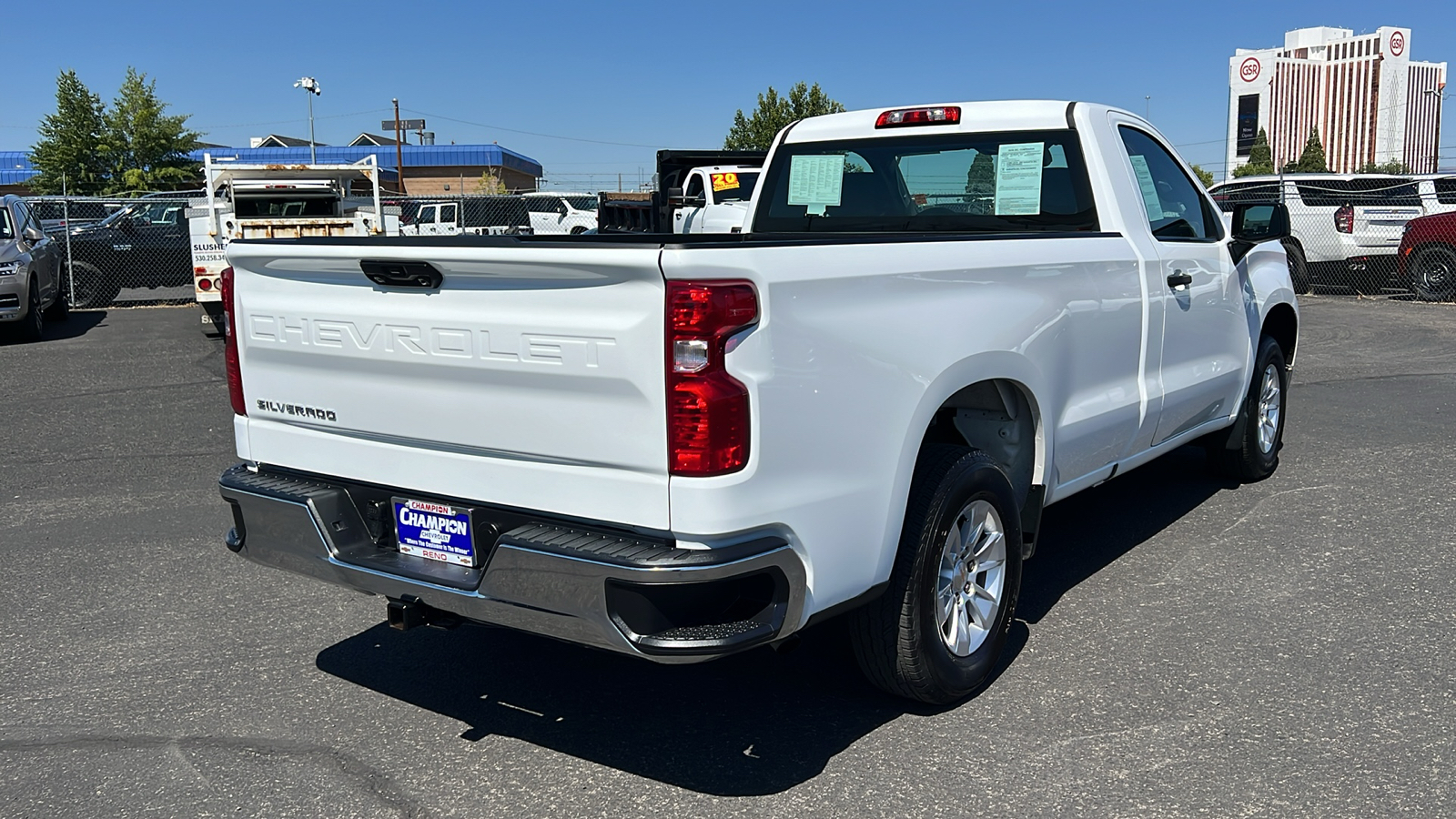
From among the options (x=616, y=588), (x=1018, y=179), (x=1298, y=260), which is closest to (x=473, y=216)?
(x=1298, y=260)

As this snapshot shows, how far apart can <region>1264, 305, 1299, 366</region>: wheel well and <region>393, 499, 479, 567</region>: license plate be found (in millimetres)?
5116

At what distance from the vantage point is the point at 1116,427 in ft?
15.9

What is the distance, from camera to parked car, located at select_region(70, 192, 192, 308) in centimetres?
1933

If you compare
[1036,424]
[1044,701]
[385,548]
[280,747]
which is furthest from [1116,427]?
[280,747]

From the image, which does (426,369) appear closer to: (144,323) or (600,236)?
(600,236)

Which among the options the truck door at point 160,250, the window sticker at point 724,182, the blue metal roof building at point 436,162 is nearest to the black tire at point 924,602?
the window sticker at point 724,182

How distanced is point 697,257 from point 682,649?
96 centimetres

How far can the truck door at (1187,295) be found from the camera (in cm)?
520

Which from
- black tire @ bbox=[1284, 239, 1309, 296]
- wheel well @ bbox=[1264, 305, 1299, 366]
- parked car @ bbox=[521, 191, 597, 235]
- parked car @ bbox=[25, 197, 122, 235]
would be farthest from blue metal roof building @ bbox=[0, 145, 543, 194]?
wheel well @ bbox=[1264, 305, 1299, 366]

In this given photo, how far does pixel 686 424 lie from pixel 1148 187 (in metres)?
3.31

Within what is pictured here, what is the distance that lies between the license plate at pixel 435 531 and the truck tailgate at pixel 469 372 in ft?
0.20

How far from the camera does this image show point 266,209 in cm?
1719

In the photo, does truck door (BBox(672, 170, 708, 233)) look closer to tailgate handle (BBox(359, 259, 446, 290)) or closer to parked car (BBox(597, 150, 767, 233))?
parked car (BBox(597, 150, 767, 233))

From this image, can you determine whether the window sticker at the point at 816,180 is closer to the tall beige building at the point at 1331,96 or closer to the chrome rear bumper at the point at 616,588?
the chrome rear bumper at the point at 616,588
